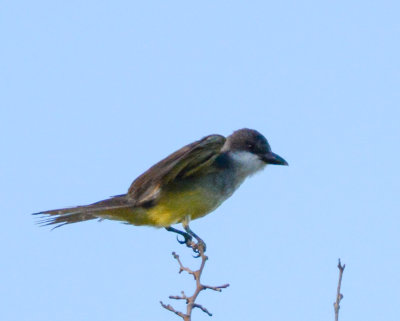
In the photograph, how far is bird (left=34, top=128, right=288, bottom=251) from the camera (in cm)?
809

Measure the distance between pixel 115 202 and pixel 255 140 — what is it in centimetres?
183

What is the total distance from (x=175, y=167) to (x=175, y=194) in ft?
1.19

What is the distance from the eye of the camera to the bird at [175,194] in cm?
809

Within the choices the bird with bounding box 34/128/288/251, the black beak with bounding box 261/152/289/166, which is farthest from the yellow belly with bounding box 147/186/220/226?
the black beak with bounding box 261/152/289/166

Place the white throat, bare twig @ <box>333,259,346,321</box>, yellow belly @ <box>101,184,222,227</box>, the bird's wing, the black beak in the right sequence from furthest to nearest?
the black beak, the white throat, yellow belly @ <box>101,184,222,227</box>, the bird's wing, bare twig @ <box>333,259,346,321</box>

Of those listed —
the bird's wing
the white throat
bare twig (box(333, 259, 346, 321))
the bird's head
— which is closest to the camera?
bare twig (box(333, 259, 346, 321))

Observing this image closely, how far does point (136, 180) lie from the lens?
27.1ft

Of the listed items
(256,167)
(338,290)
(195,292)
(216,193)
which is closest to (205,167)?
(216,193)

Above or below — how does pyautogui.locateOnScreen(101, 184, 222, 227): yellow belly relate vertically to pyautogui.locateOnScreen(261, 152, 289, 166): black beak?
below

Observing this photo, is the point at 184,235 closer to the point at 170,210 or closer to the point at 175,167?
the point at 170,210

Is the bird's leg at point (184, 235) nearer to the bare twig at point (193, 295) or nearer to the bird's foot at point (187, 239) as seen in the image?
the bird's foot at point (187, 239)

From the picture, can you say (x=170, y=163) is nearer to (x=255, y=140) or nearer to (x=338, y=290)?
(x=255, y=140)

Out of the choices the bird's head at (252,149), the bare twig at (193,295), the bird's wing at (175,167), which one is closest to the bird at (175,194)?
the bird's wing at (175,167)

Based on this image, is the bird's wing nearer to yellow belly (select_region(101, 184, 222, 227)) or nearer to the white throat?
yellow belly (select_region(101, 184, 222, 227))
